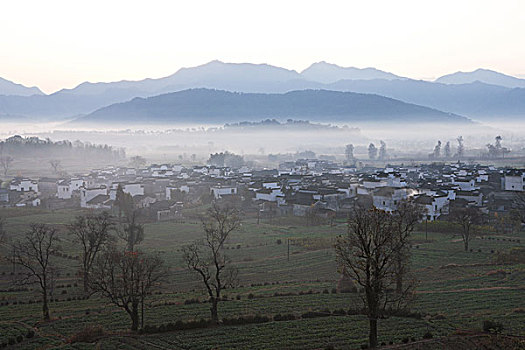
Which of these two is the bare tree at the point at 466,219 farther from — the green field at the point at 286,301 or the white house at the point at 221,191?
the white house at the point at 221,191

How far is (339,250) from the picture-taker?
53.7ft

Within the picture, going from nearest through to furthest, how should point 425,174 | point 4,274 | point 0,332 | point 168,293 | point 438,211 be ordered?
point 0,332
point 168,293
point 4,274
point 438,211
point 425,174

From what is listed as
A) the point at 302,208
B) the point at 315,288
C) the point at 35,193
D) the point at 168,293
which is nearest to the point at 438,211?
the point at 302,208

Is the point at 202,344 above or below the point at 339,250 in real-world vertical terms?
below

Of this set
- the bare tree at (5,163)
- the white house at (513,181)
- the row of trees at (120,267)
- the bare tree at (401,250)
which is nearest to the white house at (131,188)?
the row of trees at (120,267)

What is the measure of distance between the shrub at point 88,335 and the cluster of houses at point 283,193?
29143 mm

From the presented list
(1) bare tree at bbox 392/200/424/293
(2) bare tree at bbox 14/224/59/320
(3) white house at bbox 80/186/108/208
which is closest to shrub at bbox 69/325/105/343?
(2) bare tree at bbox 14/224/59/320

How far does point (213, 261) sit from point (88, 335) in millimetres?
11742

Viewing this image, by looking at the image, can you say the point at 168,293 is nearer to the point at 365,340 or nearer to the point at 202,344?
the point at 202,344

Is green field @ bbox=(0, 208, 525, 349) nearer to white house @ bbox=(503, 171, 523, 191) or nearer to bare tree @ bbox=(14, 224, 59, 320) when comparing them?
bare tree @ bbox=(14, 224, 59, 320)

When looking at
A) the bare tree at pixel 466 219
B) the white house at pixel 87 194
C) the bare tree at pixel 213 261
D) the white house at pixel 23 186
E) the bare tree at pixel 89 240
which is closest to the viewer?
the bare tree at pixel 213 261

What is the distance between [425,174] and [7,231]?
56.5 meters

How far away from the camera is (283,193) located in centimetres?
5456

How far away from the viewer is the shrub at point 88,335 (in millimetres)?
16891
